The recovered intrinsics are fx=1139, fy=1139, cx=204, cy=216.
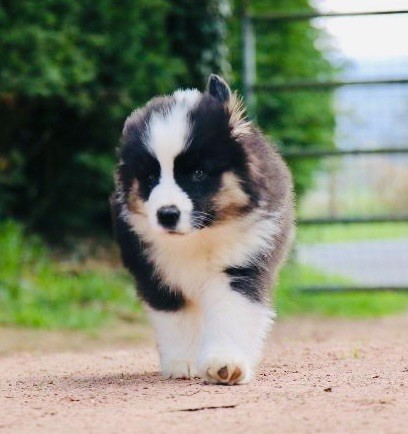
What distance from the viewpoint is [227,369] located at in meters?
5.20

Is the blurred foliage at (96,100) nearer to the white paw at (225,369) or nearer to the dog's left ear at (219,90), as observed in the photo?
the dog's left ear at (219,90)

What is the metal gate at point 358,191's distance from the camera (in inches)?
453

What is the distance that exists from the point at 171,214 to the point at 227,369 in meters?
0.76

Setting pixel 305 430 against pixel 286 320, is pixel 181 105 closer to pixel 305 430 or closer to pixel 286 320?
pixel 305 430

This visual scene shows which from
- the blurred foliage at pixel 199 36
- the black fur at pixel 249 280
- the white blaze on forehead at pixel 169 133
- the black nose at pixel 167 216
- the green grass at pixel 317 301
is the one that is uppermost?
the blurred foliage at pixel 199 36

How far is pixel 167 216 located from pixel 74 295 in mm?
5536

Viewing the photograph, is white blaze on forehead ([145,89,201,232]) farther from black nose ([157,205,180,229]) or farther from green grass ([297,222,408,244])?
green grass ([297,222,408,244])

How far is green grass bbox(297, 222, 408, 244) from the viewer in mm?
11766

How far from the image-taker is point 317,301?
11961mm

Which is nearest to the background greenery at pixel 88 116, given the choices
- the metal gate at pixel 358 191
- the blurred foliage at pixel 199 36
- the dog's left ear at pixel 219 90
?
the blurred foliage at pixel 199 36

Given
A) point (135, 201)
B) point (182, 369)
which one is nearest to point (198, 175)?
point (135, 201)

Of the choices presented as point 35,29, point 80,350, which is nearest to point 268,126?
point 35,29

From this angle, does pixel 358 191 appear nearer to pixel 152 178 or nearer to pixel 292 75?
pixel 292 75

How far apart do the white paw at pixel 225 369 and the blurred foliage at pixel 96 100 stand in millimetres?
5908
